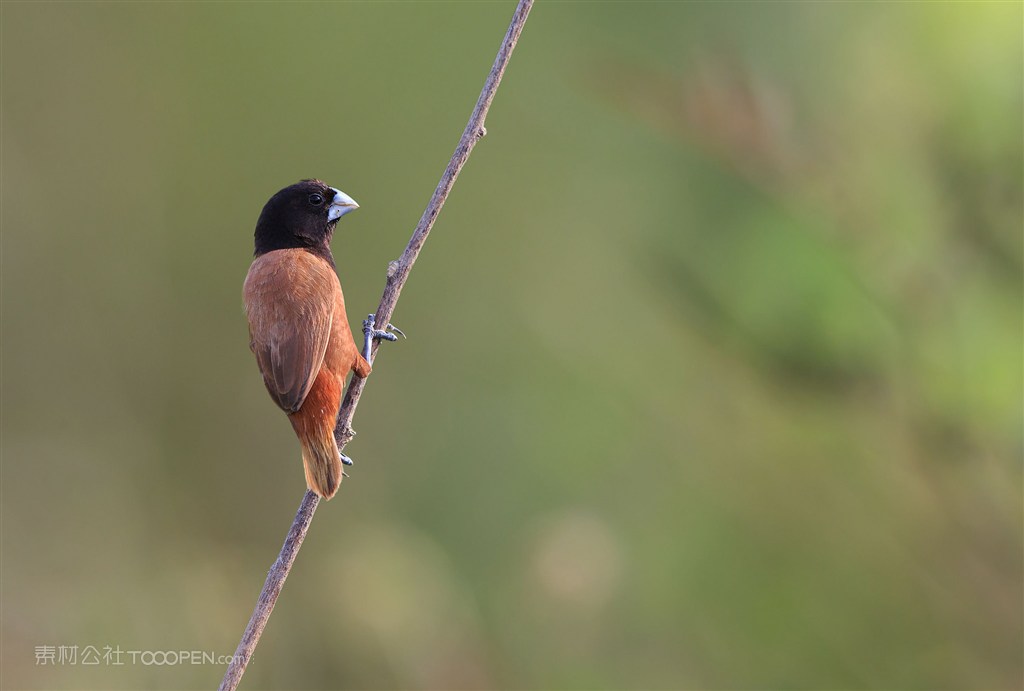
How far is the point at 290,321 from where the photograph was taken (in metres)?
2.30

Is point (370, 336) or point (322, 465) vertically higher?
point (370, 336)

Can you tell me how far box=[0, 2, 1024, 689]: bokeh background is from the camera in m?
2.67

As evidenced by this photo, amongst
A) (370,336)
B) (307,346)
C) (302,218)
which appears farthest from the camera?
(302,218)

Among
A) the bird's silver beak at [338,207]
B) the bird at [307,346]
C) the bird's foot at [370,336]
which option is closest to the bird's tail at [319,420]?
the bird at [307,346]

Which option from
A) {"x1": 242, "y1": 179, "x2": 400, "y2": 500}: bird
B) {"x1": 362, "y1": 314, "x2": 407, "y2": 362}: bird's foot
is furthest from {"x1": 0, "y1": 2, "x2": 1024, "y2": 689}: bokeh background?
{"x1": 242, "y1": 179, "x2": 400, "y2": 500}: bird

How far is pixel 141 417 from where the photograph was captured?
478 centimetres

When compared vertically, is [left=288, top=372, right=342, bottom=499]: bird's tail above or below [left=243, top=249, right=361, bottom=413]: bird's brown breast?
below

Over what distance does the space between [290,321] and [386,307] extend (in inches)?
13.5

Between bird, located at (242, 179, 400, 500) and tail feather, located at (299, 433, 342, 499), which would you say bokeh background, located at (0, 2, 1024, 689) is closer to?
bird, located at (242, 179, 400, 500)

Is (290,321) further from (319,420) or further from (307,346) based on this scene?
(319,420)

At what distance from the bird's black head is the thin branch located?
2.56 ft

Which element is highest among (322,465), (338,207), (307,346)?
(338,207)

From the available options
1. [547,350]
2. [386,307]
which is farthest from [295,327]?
[547,350]

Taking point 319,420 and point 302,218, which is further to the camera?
point 302,218
